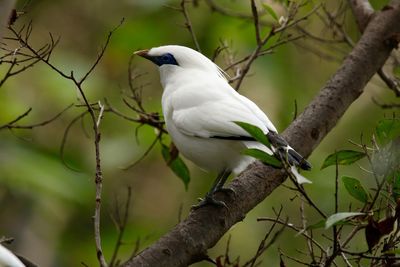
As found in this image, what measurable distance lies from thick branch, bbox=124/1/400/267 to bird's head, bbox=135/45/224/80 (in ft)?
1.39

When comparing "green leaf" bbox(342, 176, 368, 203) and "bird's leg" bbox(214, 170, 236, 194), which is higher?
"green leaf" bbox(342, 176, 368, 203)

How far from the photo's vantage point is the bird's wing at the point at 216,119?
2.56 metres

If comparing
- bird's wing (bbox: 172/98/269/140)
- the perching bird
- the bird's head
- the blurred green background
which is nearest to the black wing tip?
the perching bird

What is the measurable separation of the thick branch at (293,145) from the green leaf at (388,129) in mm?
618

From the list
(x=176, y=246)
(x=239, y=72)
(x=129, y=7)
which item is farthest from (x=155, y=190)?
(x=176, y=246)

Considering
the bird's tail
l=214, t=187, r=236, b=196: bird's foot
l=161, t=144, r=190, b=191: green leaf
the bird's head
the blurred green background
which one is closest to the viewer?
the bird's tail

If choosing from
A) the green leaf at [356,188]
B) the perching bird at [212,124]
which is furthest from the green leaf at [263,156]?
the perching bird at [212,124]

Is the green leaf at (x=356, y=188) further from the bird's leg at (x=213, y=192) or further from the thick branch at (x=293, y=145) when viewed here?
the bird's leg at (x=213, y=192)

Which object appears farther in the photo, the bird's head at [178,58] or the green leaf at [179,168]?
the green leaf at [179,168]

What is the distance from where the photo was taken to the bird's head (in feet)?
9.95

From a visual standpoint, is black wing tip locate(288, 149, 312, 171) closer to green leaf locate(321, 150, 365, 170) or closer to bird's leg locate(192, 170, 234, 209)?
green leaf locate(321, 150, 365, 170)

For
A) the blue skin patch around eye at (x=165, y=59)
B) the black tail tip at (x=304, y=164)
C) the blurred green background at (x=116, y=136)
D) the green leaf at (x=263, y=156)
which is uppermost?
the blue skin patch around eye at (x=165, y=59)

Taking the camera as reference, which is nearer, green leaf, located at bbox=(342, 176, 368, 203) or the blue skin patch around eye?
green leaf, located at bbox=(342, 176, 368, 203)

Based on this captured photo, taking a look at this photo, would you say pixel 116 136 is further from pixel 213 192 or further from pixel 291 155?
pixel 291 155
